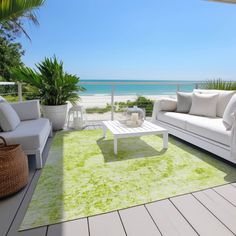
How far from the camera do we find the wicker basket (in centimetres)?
149

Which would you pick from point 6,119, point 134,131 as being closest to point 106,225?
point 134,131

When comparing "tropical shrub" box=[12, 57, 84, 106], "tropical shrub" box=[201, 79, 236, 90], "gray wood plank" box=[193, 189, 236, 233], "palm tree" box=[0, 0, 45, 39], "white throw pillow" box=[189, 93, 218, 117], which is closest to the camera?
"gray wood plank" box=[193, 189, 236, 233]

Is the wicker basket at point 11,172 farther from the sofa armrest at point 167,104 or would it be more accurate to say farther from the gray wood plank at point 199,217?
the sofa armrest at point 167,104

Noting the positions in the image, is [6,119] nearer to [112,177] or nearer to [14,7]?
[112,177]

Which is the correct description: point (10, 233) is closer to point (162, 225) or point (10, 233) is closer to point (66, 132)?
point (162, 225)

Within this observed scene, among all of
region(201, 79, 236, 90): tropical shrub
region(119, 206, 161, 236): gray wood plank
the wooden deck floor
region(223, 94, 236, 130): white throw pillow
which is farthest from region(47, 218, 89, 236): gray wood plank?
region(201, 79, 236, 90): tropical shrub

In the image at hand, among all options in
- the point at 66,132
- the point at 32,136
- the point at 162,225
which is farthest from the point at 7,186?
the point at 66,132

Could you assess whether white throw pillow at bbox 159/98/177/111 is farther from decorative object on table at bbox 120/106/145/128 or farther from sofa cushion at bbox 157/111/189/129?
decorative object on table at bbox 120/106/145/128

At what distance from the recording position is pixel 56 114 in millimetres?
3650

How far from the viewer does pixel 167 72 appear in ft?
66.4

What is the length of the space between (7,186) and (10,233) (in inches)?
18.1

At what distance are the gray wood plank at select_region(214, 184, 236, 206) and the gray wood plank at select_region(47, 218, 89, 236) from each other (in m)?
1.18

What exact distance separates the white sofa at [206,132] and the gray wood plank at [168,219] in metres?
1.09

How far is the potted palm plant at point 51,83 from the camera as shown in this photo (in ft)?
11.8
